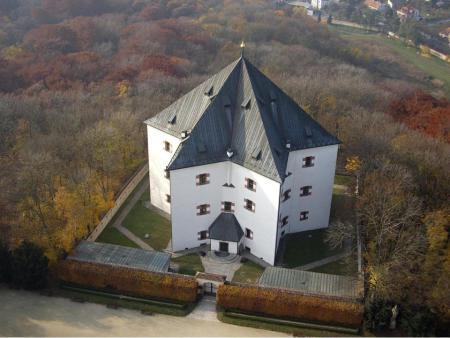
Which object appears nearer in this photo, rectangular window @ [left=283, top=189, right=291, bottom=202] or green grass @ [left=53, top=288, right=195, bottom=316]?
green grass @ [left=53, top=288, right=195, bottom=316]

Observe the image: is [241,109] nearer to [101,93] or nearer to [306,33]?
[101,93]

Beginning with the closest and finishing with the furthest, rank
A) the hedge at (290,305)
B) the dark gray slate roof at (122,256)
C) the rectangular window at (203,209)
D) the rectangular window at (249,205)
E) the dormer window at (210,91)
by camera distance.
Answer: the hedge at (290,305)
the dark gray slate roof at (122,256)
the rectangular window at (249,205)
the rectangular window at (203,209)
the dormer window at (210,91)

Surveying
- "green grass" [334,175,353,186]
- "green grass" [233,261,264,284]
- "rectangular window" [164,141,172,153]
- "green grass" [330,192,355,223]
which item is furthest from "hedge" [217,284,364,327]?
"green grass" [334,175,353,186]

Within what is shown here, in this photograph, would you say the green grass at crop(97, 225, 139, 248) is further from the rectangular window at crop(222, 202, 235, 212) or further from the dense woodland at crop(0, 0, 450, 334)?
the rectangular window at crop(222, 202, 235, 212)

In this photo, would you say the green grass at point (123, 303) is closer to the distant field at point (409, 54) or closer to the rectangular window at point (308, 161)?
the rectangular window at point (308, 161)

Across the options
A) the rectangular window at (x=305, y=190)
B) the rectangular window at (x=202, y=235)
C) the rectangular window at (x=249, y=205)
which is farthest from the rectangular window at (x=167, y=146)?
the rectangular window at (x=305, y=190)

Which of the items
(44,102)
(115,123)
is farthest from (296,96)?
(44,102)
